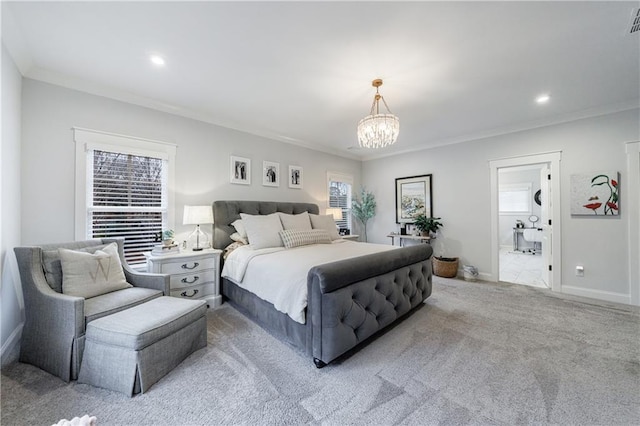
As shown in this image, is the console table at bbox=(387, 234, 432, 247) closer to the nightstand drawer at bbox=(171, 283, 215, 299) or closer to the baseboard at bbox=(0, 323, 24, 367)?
the nightstand drawer at bbox=(171, 283, 215, 299)

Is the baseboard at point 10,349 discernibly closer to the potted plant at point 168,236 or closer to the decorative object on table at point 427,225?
the potted plant at point 168,236

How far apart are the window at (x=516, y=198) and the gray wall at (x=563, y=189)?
4.64 m

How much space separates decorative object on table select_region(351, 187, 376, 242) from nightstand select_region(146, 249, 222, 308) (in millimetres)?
3540

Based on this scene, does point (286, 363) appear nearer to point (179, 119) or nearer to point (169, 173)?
point (169, 173)

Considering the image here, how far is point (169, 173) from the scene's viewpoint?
316 cm

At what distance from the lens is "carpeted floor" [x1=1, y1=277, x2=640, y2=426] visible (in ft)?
4.68

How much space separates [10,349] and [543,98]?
6003 millimetres

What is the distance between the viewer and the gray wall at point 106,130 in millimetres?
2357

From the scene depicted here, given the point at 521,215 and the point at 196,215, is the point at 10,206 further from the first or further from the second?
the point at 521,215

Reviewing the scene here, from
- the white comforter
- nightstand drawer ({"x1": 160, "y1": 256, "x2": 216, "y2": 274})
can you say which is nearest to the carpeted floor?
the white comforter

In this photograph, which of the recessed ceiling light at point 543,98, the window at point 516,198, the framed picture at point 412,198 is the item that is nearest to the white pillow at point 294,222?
the framed picture at point 412,198

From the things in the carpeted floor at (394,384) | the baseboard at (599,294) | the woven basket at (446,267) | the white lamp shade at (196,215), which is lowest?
the carpeted floor at (394,384)

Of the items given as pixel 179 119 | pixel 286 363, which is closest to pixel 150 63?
pixel 179 119

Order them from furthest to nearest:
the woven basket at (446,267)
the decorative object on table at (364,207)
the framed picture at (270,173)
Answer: the decorative object on table at (364,207)
the woven basket at (446,267)
the framed picture at (270,173)
